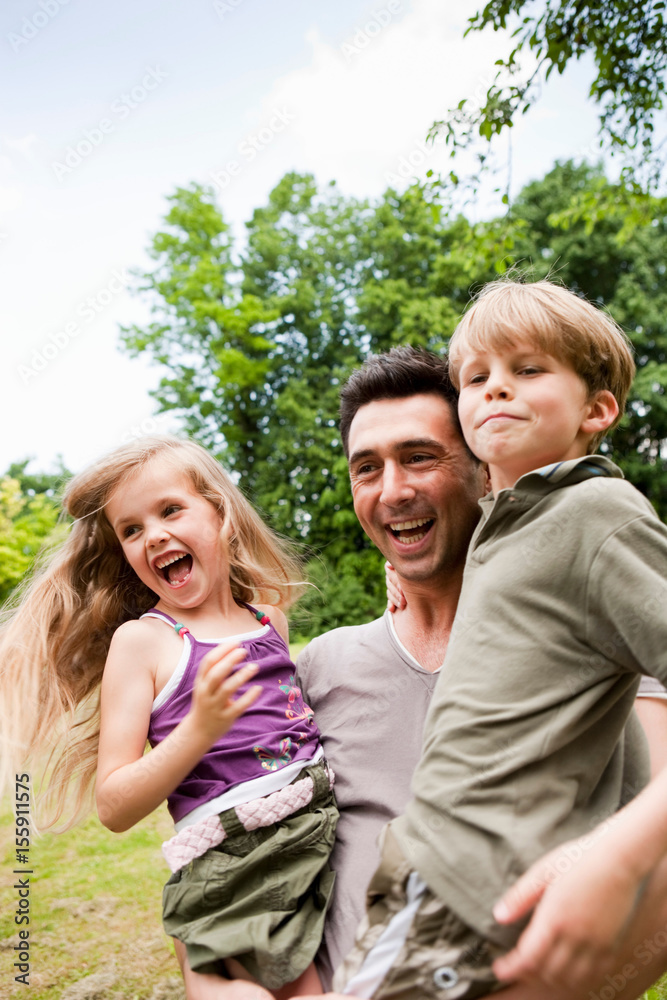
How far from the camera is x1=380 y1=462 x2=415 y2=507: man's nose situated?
2139 millimetres

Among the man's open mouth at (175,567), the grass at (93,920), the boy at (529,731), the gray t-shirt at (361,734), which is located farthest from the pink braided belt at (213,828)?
the grass at (93,920)

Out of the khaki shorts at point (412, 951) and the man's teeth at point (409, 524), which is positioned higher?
the man's teeth at point (409, 524)

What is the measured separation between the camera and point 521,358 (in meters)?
1.61

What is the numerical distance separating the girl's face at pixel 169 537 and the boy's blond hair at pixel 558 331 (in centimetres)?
94

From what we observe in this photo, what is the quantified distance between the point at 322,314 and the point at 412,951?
22.1 metres

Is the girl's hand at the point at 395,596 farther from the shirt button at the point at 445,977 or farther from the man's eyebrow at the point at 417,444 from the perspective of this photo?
the shirt button at the point at 445,977

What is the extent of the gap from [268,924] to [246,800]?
27 cm

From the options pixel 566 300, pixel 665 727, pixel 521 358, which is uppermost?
pixel 566 300

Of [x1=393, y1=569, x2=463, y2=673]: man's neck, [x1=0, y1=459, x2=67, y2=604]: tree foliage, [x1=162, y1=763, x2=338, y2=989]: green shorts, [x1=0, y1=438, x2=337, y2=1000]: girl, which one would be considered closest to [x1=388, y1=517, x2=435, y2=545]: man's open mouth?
[x1=393, y1=569, x2=463, y2=673]: man's neck

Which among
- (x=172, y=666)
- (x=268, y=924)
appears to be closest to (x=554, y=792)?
(x=268, y=924)

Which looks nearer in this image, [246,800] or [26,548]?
[246,800]

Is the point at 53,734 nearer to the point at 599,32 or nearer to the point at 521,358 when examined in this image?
the point at 521,358

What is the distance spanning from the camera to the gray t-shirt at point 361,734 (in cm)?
183

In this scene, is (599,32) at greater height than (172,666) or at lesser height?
greater
